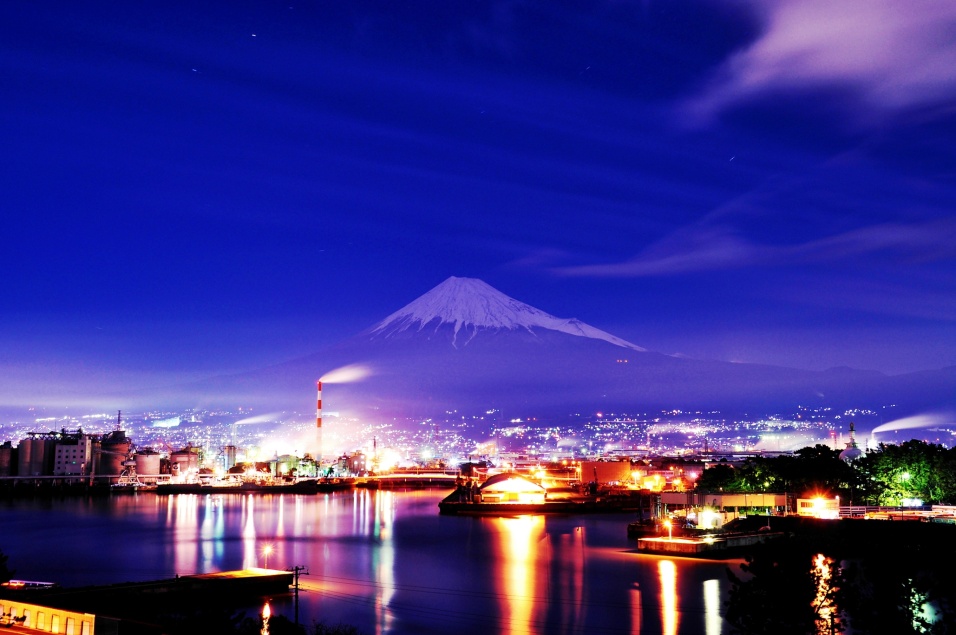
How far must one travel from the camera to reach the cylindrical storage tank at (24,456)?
54750 millimetres

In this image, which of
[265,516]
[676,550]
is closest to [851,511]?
[676,550]

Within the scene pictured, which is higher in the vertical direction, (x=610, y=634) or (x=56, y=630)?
(x=56, y=630)

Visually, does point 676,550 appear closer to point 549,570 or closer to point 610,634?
point 549,570

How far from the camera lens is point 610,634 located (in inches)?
468

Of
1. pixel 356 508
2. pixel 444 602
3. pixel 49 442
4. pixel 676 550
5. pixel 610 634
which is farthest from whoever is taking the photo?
pixel 49 442

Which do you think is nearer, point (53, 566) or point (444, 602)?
point (444, 602)

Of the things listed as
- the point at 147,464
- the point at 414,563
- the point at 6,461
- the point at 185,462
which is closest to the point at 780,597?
the point at 414,563

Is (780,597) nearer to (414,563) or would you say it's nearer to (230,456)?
(414,563)

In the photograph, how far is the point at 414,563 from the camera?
63.6 ft

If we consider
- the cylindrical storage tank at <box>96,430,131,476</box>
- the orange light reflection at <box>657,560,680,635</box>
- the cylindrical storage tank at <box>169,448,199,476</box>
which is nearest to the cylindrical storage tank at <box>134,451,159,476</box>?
the cylindrical storage tank at <box>96,430,131,476</box>

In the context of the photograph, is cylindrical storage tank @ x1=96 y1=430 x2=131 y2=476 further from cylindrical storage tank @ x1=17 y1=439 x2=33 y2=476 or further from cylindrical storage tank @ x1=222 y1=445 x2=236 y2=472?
→ cylindrical storage tank @ x1=222 y1=445 x2=236 y2=472

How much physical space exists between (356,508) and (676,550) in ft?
71.6

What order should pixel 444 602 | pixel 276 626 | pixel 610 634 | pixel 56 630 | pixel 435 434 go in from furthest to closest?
1. pixel 435 434
2. pixel 444 602
3. pixel 610 634
4. pixel 276 626
5. pixel 56 630

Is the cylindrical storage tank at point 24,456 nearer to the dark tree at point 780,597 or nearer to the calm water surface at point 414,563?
the calm water surface at point 414,563
